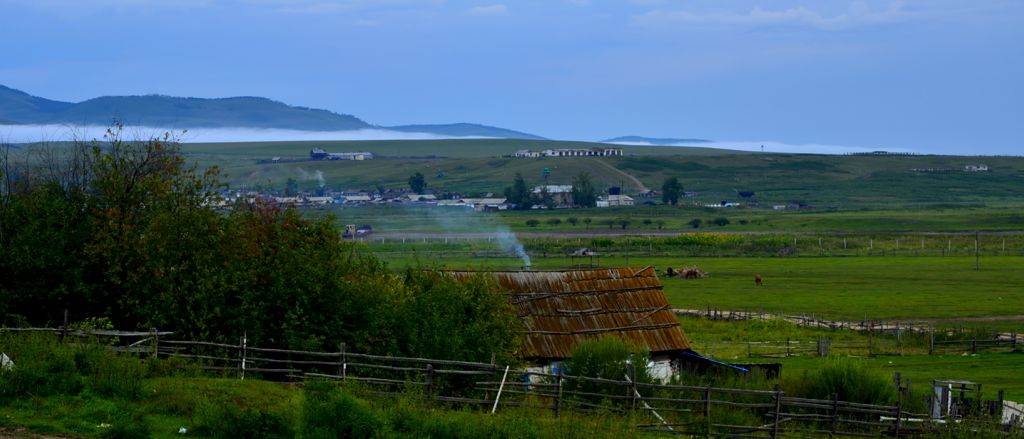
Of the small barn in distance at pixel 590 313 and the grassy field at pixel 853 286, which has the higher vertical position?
the small barn in distance at pixel 590 313

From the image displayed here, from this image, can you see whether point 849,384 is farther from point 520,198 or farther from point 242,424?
point 520,198

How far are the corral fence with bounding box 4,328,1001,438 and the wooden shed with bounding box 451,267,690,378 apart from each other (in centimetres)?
677

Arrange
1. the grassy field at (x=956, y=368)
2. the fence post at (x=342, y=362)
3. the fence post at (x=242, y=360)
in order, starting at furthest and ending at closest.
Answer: the grassy field at (x=956, y=368) < the fence post at (x=242, y=360) < the fence post at (x=342, y=362)

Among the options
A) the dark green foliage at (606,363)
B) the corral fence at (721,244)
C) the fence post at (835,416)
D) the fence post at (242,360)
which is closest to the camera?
the fence post at (242,360)

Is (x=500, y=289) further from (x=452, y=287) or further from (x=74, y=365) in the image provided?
(x=74, y=365)

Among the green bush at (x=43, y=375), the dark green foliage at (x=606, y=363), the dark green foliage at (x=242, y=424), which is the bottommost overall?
the dark green foliage at (x=606, y=363)

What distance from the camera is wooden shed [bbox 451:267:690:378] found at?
3369 cm

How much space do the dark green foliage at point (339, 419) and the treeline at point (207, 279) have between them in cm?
798

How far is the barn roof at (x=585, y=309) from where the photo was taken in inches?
1329

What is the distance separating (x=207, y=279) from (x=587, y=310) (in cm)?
1078

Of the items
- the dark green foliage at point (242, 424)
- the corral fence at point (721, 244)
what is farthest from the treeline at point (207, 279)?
the corral fence at point (721, 244)

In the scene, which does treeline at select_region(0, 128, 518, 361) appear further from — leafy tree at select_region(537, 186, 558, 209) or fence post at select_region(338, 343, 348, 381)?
leafy tree at select_region(537, 186, 558, 209)

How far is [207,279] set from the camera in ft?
92.1

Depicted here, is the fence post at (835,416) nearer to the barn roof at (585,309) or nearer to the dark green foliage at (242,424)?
the barn roof at (585,309)
